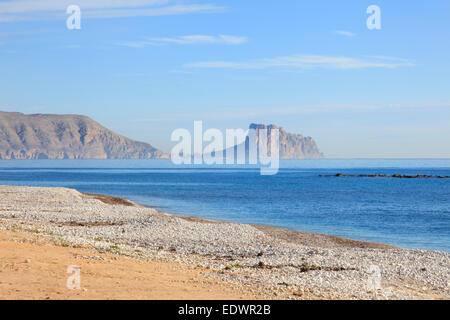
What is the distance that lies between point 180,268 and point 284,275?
3.76m

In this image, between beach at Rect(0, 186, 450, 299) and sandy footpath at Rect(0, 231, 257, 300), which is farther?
beach at Rect(0, 186, 450, 299)

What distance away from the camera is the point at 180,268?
19.7 metres

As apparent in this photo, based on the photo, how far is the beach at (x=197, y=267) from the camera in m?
15.5

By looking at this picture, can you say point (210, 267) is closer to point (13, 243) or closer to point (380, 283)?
point (380, 283)

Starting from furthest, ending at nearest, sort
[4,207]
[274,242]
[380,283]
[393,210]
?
[393,210] < [4,207] < [274,242] < [380,283]

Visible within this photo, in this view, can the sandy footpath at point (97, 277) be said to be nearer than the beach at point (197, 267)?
Yes

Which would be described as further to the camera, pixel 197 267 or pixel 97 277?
pixel 197 267

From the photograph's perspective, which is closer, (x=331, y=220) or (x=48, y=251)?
(x=48, y=251)

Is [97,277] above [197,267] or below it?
above

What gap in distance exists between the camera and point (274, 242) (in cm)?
3216

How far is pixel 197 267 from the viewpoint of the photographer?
2038 centimetres

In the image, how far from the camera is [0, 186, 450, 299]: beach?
611 inches
